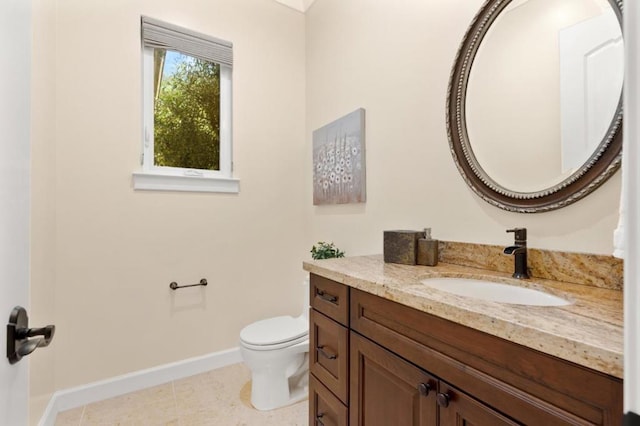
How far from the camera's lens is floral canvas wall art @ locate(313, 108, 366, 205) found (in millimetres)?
1929

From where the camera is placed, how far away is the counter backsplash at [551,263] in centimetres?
92

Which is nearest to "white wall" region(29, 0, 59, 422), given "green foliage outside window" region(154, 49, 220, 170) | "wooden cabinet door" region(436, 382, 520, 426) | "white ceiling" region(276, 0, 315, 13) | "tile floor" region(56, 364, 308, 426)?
"tile floor" region(56, 364, 308, 426)

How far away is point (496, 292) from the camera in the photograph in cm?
107

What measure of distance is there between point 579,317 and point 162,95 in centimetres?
247

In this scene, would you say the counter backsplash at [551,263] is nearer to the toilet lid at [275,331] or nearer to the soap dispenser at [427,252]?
the soap dispenser at [427,252]

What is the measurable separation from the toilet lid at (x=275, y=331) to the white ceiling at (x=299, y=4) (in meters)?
2.45

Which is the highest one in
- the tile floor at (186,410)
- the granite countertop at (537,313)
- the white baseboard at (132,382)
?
the granite countertop at (537,313)

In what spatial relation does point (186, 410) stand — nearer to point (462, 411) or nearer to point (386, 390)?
point (386, 390)

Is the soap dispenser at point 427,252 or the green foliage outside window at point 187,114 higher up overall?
the green foliage outside window at point 187,114

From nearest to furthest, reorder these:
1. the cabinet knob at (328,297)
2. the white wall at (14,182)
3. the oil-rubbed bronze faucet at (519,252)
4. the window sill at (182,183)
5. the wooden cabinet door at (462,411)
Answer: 1. the white wall at (14,182)
2. the wooden cabinet door at (462,411)
3. the oil-rubbed bronze faucet at (519,252)
4. the cabinet knob at (328,297)
5. the window sill at (182,183)

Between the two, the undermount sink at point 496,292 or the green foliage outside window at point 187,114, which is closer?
the undermount sink at point 496,292

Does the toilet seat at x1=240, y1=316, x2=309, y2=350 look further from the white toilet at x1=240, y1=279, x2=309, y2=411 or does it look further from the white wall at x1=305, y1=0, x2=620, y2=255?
the white wall at x1=305, y1=0, x2=620, y2=255

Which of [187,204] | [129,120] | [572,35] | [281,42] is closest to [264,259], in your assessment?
[187,204]

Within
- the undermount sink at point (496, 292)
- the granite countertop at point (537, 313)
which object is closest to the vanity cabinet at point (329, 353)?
the granite countertop at point (537, 313)
